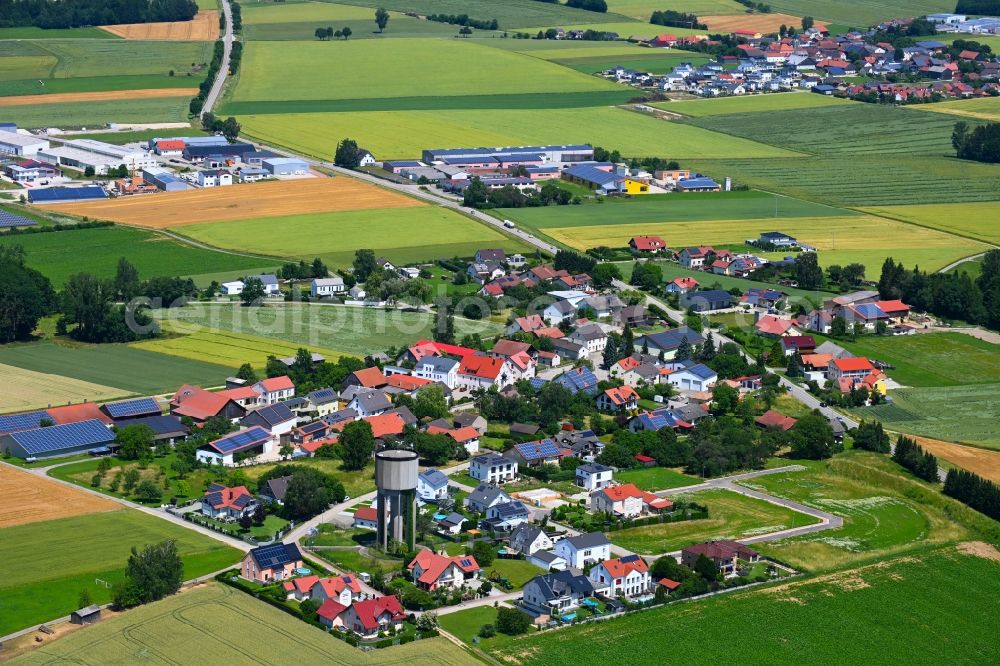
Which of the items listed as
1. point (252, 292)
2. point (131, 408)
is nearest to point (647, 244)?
point (252, 292)

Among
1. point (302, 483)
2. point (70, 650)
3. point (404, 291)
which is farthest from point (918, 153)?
point (70, 650)

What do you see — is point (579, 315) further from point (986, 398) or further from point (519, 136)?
point (519, 136)

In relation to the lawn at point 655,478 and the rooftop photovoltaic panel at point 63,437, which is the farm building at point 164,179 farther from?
the lawn at point 655,478

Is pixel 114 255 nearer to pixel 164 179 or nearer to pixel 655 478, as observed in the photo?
pixel 164 179

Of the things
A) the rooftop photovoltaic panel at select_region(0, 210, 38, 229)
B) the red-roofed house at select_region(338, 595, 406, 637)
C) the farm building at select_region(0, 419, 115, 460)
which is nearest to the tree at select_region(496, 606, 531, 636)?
the red-roofed house at select_region(338, 595, 406, 637)

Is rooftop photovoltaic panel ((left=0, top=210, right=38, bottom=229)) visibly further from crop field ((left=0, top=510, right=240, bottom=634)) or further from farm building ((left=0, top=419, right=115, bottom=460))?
crop field ((left=0, top=510, right=240, bottom=634))

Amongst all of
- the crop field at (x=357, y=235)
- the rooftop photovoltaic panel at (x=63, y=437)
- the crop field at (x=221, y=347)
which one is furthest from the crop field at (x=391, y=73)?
the rooftop photovoltaic panel at (x=63, y=437)
